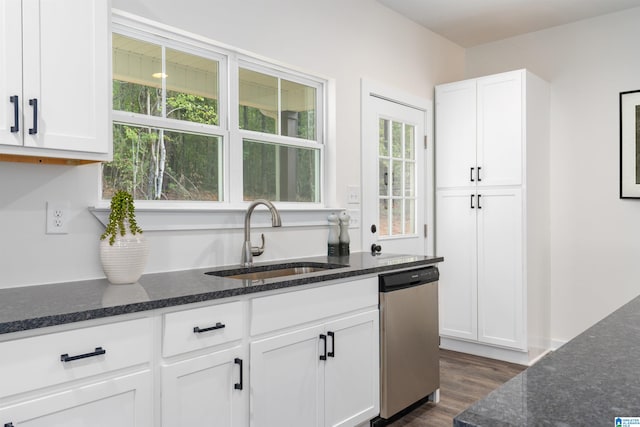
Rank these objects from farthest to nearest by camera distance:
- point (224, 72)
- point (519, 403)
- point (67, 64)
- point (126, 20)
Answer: point (224, 72) < point (126, 20) < point (67, 64) < point (519, 403)

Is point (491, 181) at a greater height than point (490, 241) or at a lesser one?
greater

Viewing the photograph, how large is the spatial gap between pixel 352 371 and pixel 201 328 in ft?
3.12

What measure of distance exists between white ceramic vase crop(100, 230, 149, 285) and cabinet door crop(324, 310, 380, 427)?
A: 877mm

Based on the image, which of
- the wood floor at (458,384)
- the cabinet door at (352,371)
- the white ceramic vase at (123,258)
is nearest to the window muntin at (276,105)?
the white ceramic vase at (123,258)

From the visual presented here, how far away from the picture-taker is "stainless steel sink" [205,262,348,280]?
239 cm

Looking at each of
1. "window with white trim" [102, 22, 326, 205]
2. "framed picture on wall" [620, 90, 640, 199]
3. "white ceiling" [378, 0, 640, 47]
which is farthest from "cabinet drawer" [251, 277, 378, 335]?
"framed picture on wall" [620, 90, 640, 199]

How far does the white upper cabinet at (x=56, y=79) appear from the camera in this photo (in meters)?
1.53

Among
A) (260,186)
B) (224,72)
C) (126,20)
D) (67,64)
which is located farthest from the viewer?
(260,186)

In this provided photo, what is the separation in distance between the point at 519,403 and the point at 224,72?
2307 millimetres

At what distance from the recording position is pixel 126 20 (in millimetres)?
2162

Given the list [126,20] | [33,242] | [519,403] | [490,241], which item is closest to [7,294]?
[33,242]

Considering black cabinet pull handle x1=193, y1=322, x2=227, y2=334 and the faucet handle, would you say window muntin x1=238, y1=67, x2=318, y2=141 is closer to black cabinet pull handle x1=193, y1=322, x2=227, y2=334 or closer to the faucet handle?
the faucet handle

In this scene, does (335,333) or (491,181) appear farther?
(491,181)

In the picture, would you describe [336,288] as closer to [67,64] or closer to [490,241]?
[67,64]
